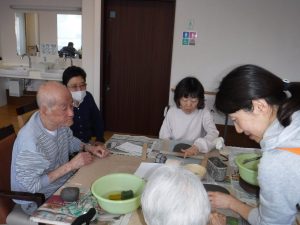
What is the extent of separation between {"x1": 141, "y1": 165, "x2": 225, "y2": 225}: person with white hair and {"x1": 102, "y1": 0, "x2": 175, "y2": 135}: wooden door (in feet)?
10.6

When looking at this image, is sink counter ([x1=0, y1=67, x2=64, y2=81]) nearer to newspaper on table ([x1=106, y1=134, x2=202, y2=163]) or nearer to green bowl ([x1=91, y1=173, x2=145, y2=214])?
newspaper on table ([x1=106, y1=134, x2=202, y2=163])

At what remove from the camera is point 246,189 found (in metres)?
1.30

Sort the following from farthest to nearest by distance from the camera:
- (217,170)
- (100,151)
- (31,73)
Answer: (31,73), (100,151), (217,170)

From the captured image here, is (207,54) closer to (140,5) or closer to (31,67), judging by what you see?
(140,5)

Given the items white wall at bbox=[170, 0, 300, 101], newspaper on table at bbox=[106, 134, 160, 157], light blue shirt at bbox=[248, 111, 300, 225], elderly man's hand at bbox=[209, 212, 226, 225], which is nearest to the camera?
light blue shirt at bbox=[248, 111, 300, 225]

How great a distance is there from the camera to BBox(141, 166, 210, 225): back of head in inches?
27.8

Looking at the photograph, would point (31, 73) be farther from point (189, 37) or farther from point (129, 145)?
point (129, 145)

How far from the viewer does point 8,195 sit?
4.27 feet

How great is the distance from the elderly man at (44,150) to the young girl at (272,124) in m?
0.88

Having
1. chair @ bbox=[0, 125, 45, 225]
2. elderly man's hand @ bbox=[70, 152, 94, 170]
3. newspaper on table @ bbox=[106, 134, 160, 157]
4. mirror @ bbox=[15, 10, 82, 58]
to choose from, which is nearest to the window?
mirror @ bbox=[15, 10, 82, 58]

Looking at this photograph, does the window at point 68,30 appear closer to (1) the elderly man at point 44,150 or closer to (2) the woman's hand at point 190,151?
(1) the elderly man at point 44,150

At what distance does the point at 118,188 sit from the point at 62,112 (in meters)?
Result: 0.54

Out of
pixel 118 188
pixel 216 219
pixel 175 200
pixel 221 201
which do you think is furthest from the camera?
pixel 118 188

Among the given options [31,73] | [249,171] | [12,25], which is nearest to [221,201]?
[249,171]
